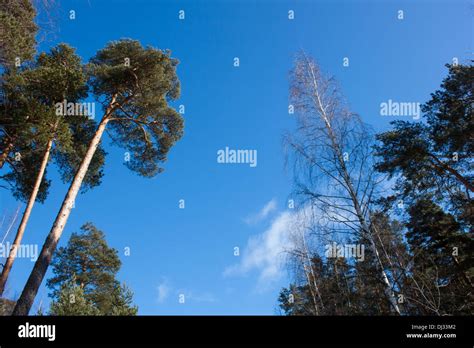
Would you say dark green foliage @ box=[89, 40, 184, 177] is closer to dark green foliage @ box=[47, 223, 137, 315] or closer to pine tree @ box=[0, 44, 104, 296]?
pine tree @ box=[0, 44, 104, 296]

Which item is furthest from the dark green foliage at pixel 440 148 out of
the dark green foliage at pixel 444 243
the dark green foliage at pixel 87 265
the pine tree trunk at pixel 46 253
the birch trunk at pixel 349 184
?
the dark green foliage at pixel 87 265

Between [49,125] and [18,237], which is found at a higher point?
[49,125]

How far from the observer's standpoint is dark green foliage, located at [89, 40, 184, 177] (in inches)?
509

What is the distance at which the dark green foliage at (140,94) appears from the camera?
12.9 m

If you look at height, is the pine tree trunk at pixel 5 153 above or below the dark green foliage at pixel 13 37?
below

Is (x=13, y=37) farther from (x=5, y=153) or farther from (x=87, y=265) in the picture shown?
(x=87, y=265)

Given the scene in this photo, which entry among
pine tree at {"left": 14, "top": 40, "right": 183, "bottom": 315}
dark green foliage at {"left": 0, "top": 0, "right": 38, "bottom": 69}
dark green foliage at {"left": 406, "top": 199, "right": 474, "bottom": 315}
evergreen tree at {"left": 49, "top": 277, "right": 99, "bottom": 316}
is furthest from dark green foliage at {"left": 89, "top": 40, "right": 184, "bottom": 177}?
dark green foliage at {"left": 406, "top": 199, "right": 474, "bottom": 315}

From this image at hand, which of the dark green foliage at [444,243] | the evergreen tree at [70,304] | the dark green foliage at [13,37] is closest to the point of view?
the dark green foliage at [13,37]

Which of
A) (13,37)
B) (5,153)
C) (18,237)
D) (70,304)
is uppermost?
(13,37)

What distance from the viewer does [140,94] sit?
13461mm

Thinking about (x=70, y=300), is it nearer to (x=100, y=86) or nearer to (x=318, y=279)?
(x=100, y=86)

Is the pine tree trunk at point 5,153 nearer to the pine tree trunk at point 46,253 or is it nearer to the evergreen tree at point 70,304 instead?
the pine tree trunk at point 46,253

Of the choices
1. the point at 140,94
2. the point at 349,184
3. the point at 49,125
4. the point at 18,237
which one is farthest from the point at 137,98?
the point at 349,184

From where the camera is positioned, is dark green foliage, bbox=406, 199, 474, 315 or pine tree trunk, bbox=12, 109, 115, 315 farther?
dark green foliage, bbox=406, 199, 474, 315
